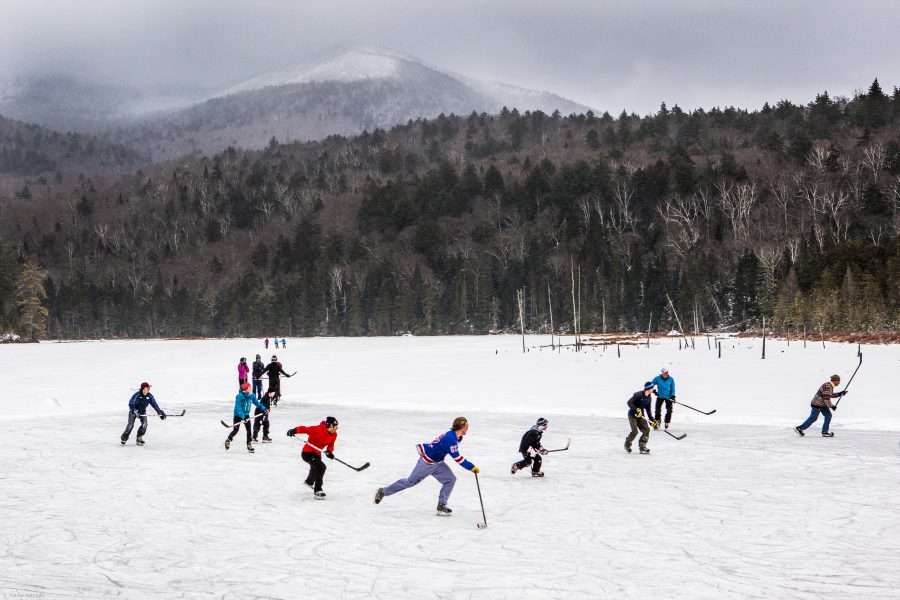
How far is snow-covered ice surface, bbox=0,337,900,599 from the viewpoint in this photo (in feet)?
31.0

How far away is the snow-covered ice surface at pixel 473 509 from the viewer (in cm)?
945

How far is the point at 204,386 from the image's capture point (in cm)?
3850

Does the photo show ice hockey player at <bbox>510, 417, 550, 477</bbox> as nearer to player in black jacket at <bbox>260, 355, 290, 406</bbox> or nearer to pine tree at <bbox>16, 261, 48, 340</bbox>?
player in black jacket at <bbox>260, 355, 290, 406</bbox>

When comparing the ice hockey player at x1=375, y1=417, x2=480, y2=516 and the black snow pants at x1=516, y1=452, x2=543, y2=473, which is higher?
the ice hockey player at x1=375, y1=417, x2=480, y2=516

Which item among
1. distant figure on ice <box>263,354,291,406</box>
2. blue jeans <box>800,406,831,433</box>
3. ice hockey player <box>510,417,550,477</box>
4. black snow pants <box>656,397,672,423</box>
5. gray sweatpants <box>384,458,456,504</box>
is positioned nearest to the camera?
gray sweatpants <box>384,458,456,504</box>

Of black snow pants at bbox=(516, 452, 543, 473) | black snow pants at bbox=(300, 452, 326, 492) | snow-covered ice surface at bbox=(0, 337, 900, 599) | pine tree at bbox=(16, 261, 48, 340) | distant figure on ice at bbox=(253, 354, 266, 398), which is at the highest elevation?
pine tree at bbox=(16, 261, 48, 340)

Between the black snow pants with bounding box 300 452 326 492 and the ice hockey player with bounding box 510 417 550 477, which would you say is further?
the ice hockey player with bounding box 510 417 550 477

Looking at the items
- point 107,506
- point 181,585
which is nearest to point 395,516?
point 181,585

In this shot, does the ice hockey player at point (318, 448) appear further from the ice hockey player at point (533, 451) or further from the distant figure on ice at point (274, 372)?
the distant figure on ice at point (274, 372)

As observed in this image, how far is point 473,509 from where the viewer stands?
43.9 ft

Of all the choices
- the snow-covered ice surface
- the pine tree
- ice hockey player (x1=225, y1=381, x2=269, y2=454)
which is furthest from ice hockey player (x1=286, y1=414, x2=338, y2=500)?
the pine tree

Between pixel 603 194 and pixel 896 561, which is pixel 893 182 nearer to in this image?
pixel 603 194

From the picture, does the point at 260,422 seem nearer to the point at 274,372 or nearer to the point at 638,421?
the point at 274,372

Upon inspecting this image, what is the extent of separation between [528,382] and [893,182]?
112450 mm
